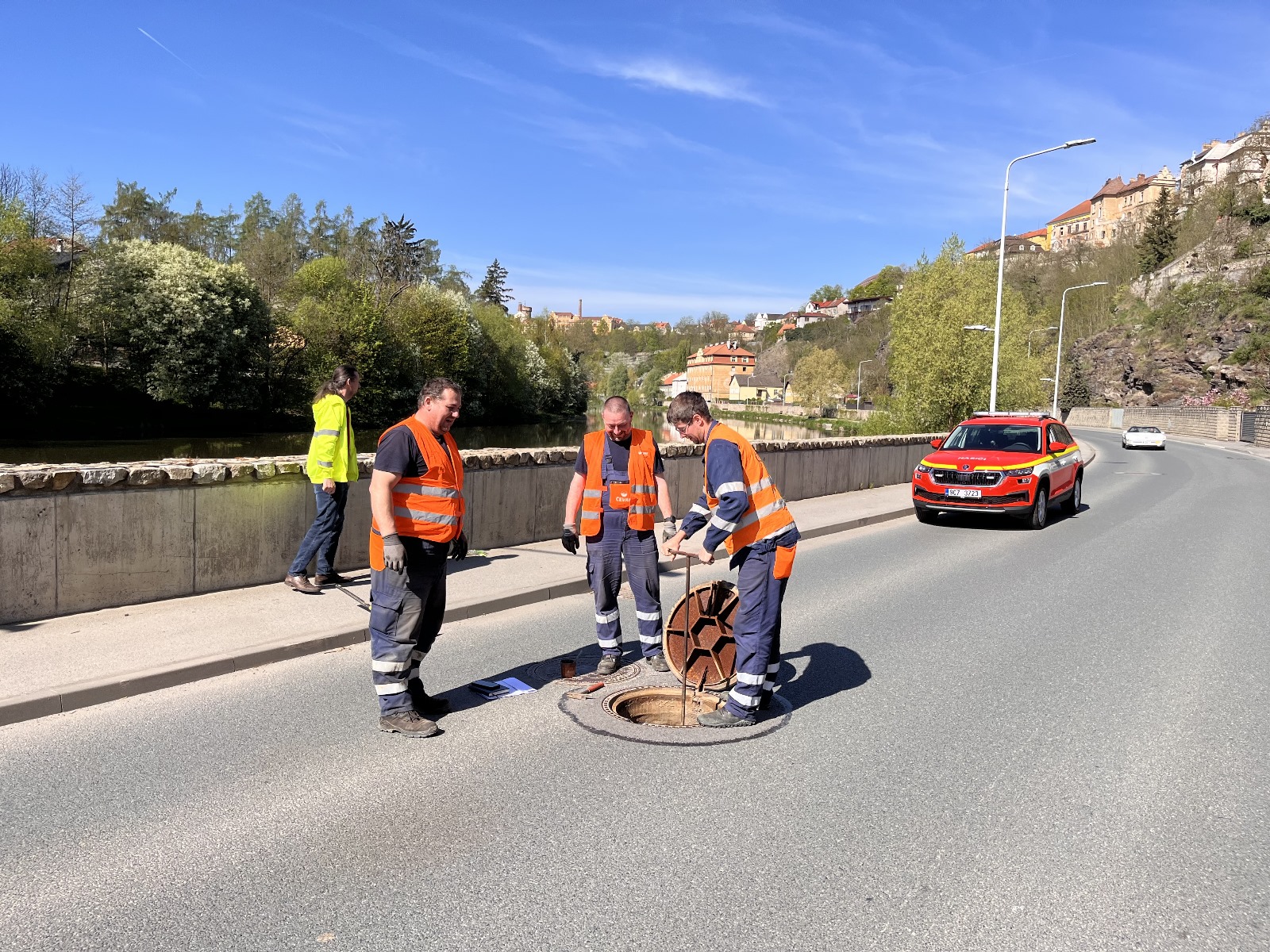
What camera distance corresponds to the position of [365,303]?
52875mm

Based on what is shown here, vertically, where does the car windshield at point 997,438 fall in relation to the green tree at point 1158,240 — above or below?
below

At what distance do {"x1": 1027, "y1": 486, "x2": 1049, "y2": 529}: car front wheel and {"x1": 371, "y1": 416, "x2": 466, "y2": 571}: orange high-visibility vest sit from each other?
1212 centimetres

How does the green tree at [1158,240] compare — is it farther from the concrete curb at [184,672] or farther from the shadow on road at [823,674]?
the concrete curb at [184,672]

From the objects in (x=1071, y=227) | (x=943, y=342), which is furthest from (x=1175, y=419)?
(x=1071, y=227)

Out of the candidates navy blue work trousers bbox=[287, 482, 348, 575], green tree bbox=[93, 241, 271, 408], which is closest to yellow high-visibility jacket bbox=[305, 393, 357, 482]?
navy blue work trousers bbox=[287, 482, 348, 575]

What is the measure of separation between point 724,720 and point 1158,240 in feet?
366

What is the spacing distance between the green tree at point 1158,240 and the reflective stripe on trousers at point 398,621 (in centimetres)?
11097

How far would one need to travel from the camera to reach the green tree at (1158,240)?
3868 inches

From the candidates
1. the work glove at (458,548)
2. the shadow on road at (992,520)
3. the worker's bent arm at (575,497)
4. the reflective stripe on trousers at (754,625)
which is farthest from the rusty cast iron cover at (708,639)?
the shadow on road at (992,520)

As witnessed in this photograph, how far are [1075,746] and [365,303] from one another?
52248 mm

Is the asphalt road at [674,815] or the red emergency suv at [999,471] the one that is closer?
the asphalt road at [674,815]

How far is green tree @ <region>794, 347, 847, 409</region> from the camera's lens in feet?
364

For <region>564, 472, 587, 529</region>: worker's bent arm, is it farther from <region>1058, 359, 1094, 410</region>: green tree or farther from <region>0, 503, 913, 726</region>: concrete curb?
<region>1058, 359, 1094, 410</region>: green tree

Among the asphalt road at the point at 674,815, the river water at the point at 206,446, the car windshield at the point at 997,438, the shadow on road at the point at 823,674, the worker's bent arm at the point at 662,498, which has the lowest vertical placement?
the river water at the point at 206,446
